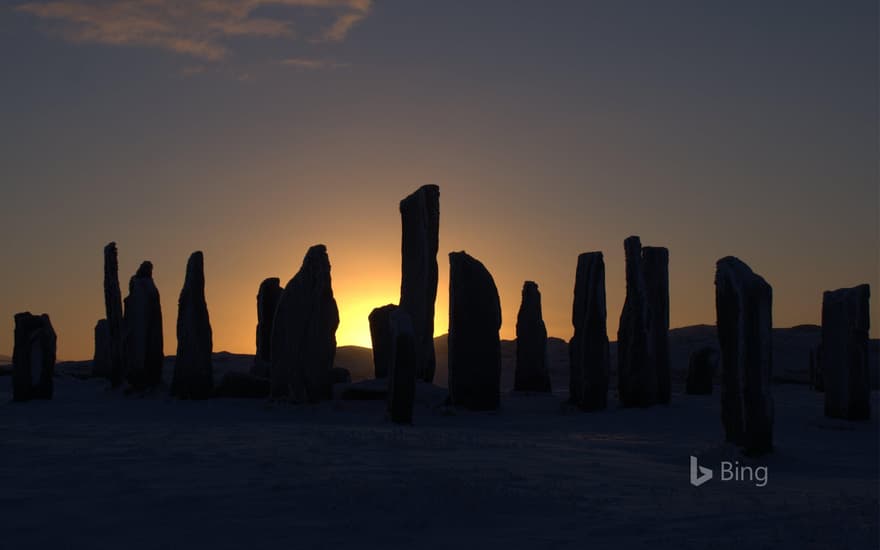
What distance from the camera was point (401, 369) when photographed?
48.4 feet

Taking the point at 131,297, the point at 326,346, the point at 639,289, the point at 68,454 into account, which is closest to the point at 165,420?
the point at 326,346

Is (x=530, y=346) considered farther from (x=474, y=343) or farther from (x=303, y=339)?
(x=303, y=339)

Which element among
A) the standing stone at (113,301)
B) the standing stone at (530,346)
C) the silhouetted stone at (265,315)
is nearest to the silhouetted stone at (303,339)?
the silhouetted stone at (265,315)

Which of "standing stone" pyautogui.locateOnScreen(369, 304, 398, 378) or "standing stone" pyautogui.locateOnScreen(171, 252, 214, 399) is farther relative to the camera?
"standing stone" pyautogui.locateOnScreen(369, 304, 398, 378)

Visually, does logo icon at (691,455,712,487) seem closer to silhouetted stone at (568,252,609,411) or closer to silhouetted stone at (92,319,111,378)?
silhouetted stone at (568,252,609,411)

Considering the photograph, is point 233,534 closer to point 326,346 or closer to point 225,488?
point 225,488

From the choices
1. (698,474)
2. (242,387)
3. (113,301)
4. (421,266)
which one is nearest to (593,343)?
(421,266)

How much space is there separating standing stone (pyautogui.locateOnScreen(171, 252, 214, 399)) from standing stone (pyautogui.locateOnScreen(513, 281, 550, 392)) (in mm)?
7312

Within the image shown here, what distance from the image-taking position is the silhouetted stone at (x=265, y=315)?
76.2ft

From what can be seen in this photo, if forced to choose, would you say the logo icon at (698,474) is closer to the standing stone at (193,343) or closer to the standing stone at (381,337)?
the standing stone at (193,343)

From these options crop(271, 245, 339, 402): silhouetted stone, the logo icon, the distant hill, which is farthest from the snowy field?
the distant hill

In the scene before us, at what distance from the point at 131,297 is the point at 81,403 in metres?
2.77

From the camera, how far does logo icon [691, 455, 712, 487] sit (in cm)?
899

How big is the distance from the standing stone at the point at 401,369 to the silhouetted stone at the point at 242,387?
517cm
